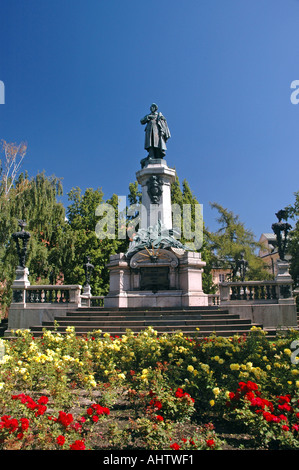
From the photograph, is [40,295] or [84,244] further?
[84,244]

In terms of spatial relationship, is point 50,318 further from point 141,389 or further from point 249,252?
point 249,252

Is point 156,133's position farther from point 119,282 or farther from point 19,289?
point 19,289

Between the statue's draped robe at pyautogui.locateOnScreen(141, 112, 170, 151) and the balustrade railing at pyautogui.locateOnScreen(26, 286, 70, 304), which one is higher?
the statue's draped robe at pyautogui.locateOnScreen(141, 112, 170, 151)

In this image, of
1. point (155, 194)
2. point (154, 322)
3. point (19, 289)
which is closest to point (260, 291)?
point (154, 322)

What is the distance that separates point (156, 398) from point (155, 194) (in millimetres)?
14834

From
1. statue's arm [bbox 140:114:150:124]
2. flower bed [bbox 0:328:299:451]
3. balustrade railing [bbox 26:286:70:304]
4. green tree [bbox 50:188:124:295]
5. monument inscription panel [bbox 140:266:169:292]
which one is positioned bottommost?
flower bed [bbox 0:328:299:451]

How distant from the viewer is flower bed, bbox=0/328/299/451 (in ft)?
13.4

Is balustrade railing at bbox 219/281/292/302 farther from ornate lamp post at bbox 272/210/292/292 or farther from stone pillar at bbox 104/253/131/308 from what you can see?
stone pillar at bbox 104/253/131/308

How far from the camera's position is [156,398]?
16.1 ft

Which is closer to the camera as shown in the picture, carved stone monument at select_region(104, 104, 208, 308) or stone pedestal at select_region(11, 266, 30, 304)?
carved stone monument at select_region(104, 104, 208, 308)

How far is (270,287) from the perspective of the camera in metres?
16.8

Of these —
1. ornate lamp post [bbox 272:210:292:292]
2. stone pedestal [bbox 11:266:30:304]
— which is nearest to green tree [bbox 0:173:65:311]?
stone pedestal [bbox 11:266:30:304]

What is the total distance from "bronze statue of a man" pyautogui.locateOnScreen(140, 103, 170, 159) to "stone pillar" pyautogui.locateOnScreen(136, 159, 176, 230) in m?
0.98
